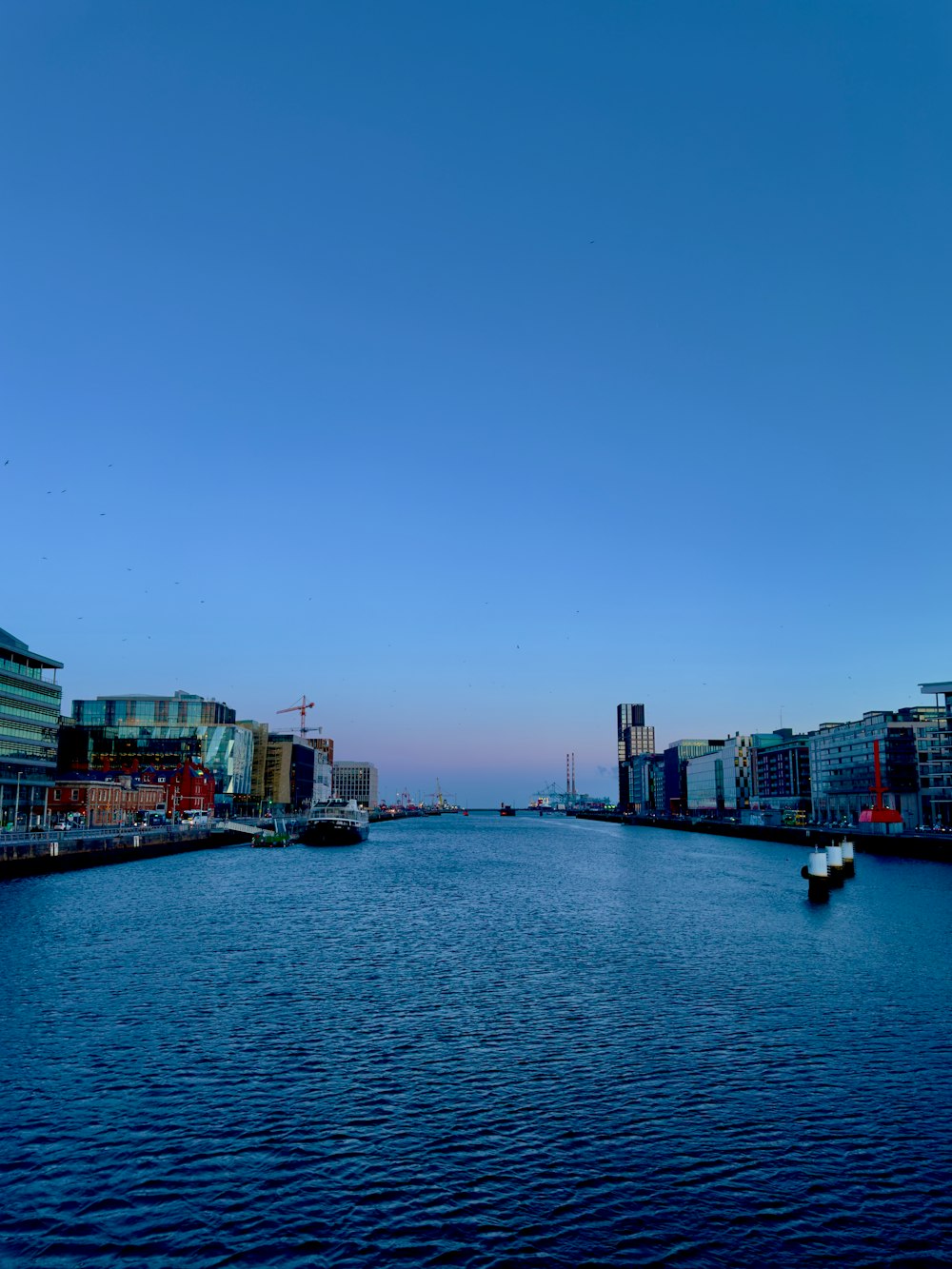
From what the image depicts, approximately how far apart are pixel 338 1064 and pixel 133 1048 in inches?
282

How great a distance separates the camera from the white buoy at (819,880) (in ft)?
258

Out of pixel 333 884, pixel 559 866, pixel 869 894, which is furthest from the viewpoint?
pixel 559 866

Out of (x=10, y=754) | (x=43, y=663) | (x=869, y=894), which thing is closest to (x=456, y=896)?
(x=869, y=894)

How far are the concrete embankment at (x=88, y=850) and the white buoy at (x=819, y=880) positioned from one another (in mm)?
74082

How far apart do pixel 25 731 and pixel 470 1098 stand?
459ft

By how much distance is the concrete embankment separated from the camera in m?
87.4

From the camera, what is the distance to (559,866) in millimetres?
120375

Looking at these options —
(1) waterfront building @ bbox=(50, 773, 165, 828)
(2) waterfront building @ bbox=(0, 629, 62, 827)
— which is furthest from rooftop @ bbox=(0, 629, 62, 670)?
(1) waterfront building @ bbox=(50, 773, 165, 828)

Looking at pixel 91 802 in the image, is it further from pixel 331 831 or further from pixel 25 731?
pixel 331 831

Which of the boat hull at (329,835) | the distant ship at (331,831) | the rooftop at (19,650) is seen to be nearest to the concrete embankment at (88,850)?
the boat hull at (329,835)

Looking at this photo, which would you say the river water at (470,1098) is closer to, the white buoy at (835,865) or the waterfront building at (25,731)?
the white buoy at (835,865)

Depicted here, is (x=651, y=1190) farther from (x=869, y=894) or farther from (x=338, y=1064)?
(x=869, y=894)

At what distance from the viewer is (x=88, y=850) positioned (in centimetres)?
10362

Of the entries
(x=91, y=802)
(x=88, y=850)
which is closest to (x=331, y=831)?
(x=91, y=802)
